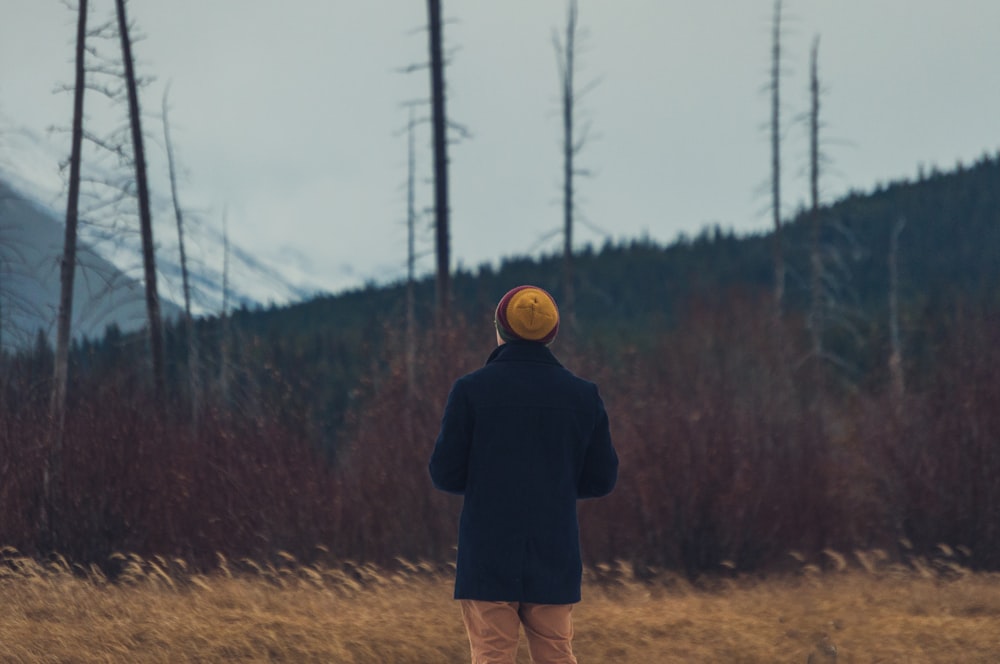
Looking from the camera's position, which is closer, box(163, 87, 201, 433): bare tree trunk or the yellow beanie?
the yellow beanie

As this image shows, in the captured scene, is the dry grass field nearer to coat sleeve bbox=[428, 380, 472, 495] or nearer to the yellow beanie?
coat sleeve bbox=[428, 380, 472, 495]

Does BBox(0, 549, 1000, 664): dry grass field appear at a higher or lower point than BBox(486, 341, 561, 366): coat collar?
lower

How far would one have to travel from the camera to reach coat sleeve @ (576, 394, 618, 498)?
4348mm

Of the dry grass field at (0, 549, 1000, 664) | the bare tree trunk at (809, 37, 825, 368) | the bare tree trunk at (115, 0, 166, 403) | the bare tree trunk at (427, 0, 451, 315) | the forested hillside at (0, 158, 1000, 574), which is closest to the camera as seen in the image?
the dry grass field at (0, 549, 1000, 664)

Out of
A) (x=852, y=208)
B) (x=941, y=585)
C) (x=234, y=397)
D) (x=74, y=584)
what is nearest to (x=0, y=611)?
(x=74, y=584)

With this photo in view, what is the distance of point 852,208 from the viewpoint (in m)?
103

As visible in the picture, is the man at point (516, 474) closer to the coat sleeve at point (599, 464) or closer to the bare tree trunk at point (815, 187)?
the coat sleeve at point (599, 464)

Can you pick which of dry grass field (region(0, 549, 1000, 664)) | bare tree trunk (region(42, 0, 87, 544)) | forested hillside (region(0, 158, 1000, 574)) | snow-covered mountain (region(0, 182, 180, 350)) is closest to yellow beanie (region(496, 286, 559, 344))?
dry grass field (region(0, 549, 1000, 664))

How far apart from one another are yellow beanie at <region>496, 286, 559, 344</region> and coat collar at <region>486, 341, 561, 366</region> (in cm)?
2

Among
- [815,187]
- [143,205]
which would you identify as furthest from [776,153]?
[143,205]

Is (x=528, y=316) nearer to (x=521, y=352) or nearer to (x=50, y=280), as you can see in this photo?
(x=521, y=352)

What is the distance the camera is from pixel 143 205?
22.0 metres

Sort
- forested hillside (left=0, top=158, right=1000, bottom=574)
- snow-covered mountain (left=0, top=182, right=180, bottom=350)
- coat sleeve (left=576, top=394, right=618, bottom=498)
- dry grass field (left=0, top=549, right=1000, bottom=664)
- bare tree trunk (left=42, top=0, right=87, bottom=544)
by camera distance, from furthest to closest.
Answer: snow-covered mountain (left=0, top=182, right=180, bottom=350)
bare tree trunk (left=42, top=0, right=87, bottom=544)
forested hillside (left=0, top=158, right=1000, bottom=574)
dry grass field (left=0, top=549, right=1000, bottom=664)
coat sleeve (left=576, top=394, right=618, bottom=498)

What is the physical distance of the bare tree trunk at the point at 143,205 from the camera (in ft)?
68.7
